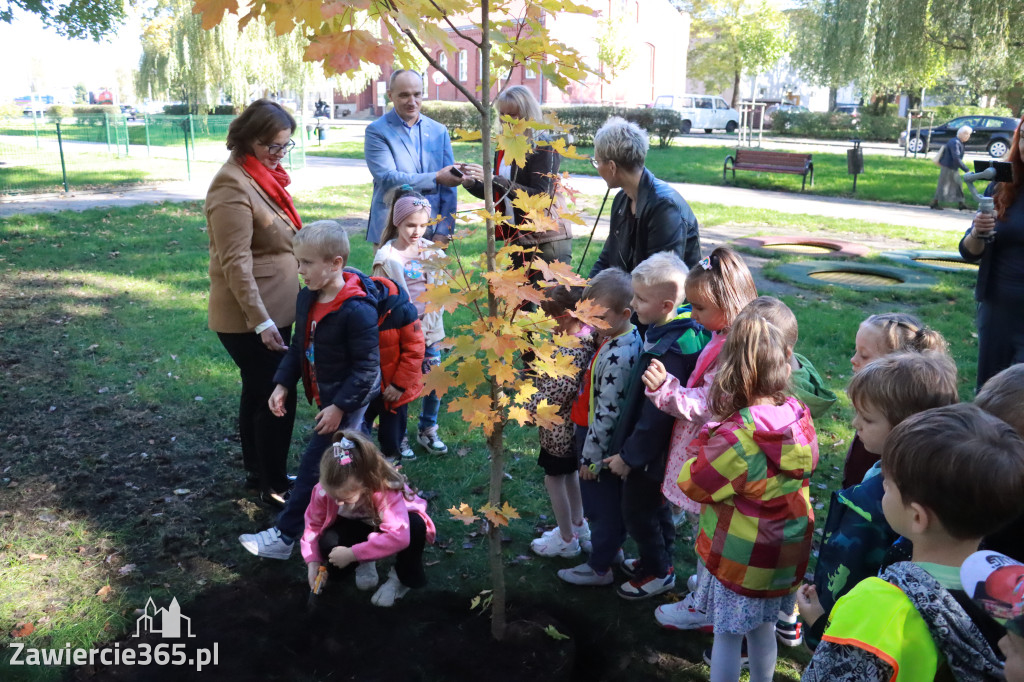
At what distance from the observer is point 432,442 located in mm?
4789

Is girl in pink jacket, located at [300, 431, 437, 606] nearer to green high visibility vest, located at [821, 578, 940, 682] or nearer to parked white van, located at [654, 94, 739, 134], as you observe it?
green high visibility vest, located at [821, 578, 940, 682]

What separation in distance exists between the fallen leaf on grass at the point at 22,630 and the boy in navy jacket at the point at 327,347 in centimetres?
88

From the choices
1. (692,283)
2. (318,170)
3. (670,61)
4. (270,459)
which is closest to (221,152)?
(318,170)

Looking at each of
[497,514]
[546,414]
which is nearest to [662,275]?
[546,414]

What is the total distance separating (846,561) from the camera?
6.78ft

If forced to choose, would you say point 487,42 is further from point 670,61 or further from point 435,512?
point 670,61

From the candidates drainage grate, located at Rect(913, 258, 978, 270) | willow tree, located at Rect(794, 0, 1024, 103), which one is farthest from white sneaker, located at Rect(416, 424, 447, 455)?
willow tree, located at Rect(794, 0, 1024, 103)

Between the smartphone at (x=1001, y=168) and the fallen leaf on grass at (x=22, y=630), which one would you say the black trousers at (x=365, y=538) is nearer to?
the fallen leaf on grass at (x=22, y=630)

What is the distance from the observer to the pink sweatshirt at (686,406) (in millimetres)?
2740

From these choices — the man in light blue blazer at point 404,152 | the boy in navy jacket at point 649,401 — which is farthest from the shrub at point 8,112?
the boy in navy jacket at point 649,401

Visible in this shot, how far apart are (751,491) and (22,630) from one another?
2.90 m

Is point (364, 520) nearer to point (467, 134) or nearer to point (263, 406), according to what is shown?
point (263, 406)

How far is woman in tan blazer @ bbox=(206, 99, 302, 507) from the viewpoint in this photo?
3.70 m

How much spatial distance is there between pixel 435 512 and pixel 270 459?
92cm
